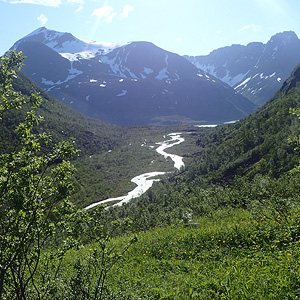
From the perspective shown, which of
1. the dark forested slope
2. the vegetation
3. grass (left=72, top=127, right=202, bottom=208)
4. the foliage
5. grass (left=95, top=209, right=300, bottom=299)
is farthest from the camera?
grass (left=72, top=127, right=202, bottom=208)

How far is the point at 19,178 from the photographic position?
7301 millimetres

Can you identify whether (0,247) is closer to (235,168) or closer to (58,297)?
(58,297)

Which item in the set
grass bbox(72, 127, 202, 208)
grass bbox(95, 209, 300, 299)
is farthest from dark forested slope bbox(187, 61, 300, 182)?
grass bbox(72, 127, 202, 208)

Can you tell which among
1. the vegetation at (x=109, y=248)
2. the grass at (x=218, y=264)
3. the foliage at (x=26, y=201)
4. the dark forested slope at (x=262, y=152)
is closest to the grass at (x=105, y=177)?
the dark forested slope at (x=262, y=152)

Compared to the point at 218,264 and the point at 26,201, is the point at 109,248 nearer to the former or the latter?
the point at 26,201

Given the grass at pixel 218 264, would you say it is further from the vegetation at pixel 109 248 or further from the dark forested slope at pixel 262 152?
the dark forested slope at pixel 262 152

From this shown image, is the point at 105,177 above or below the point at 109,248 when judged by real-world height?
below

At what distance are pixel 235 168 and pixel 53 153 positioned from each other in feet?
277

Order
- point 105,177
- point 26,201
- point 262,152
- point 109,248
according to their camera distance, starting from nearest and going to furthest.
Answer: point 26,201
point 109,248
point 262,152
point 105,177

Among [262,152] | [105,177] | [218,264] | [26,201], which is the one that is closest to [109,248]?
[26,201]

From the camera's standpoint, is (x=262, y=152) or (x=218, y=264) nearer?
(x=218, y=264)

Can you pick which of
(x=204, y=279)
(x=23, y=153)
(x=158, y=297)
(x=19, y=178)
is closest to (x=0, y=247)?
(x=19, y=178)

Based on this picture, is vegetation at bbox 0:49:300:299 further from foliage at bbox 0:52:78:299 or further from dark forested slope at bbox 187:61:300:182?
dark forested slope at bbox 187:61:300:182

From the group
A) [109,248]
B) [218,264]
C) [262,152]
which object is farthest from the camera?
[262,152]
